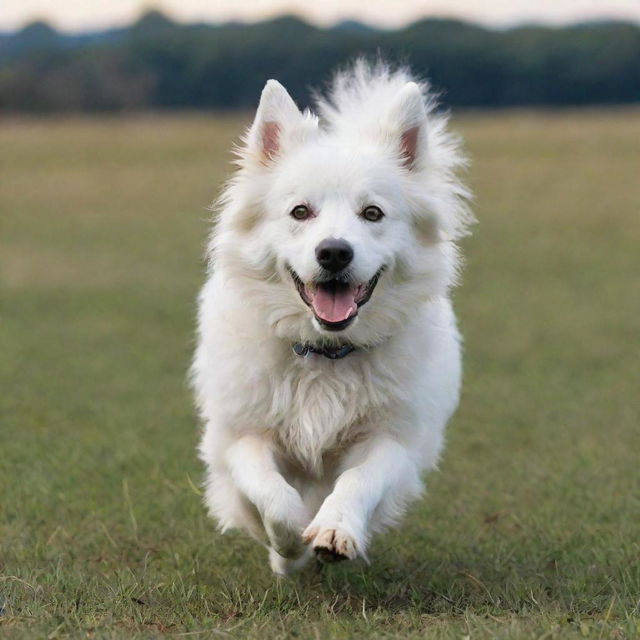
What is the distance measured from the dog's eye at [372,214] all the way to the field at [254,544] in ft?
5.62

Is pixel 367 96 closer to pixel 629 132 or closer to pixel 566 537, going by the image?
pixel 566 537

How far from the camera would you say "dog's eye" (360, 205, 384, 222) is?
5539 millimetres

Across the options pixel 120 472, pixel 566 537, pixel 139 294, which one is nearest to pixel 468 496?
pixel 566 537

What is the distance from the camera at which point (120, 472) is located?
27.0 ft

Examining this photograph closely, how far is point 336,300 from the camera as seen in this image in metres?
5.40

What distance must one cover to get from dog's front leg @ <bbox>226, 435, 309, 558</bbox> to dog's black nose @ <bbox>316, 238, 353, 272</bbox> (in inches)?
36.5

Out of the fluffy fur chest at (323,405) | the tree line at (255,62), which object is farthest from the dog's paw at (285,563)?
the tree line at (255,62)

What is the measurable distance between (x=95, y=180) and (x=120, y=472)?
86.1 ft

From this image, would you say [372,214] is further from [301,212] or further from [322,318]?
[322,318]

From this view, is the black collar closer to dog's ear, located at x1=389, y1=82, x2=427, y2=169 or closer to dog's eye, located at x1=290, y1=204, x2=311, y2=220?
dog's eye, located at x1=290, y1=204, x2=311, y2=220

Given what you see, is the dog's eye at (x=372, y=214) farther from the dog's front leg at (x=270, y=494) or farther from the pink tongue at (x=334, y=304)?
the dog's front leg at (x=270, y=494)

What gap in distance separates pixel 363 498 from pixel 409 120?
1883mm

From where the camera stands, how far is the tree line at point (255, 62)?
46.2 meters

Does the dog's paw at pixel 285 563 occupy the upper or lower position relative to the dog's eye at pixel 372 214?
lower
